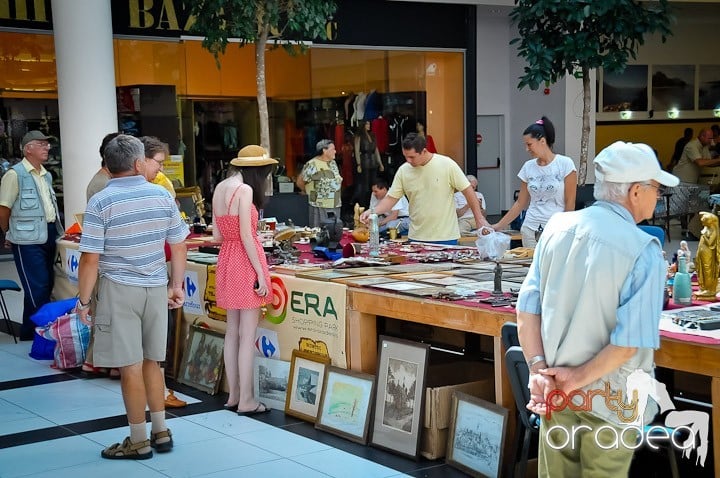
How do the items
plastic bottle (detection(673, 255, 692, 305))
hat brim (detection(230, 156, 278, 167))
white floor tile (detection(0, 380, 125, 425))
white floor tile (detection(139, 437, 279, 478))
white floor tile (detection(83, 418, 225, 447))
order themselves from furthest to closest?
white floor tile (detection(0, 380, 125, 425)), hat brim (detection(230, 156, 278, 167)), white floor tile (detection(83, 418, 225, 447)), white floor tile (detection(139, 437, 279, 478)), plastic bottle (detection(673, 255, 692, 305))

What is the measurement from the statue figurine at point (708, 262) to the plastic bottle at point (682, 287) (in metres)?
0.09

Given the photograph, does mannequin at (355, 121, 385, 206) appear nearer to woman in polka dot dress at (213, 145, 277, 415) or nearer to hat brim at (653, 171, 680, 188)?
woman in polka dot dress at (213, 145, 277, 415)

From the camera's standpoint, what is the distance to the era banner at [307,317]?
18.3ft

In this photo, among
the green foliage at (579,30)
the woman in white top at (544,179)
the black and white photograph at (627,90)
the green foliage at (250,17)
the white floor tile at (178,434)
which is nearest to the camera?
the white floor tile at (178,434)

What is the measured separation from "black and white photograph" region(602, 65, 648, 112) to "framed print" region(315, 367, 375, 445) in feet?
49.2

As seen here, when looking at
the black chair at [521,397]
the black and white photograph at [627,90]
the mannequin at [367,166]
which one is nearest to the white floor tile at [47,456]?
the black chair at [521,397]

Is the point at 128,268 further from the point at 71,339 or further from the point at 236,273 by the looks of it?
the point at 71,339

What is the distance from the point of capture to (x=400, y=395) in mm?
5129

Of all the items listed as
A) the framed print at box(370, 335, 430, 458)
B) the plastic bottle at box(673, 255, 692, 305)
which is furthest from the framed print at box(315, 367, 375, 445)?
the plastic bottle at box(673, 255, 692, 305)

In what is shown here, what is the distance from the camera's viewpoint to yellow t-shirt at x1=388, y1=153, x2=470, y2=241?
732 centimetres

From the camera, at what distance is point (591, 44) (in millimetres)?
12406

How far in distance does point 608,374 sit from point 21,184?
20.6ft

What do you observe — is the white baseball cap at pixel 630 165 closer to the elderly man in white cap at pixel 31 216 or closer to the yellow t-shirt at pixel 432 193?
the yellow t-shirt at pixel 432 193

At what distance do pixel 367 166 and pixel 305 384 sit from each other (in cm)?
1085
